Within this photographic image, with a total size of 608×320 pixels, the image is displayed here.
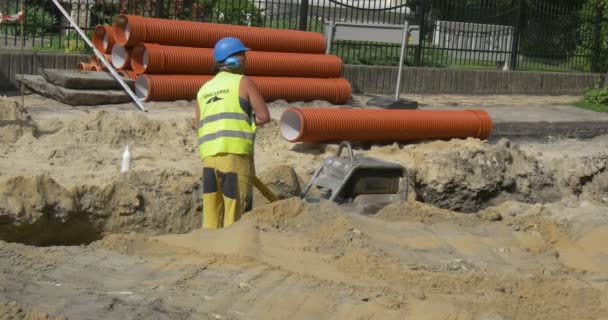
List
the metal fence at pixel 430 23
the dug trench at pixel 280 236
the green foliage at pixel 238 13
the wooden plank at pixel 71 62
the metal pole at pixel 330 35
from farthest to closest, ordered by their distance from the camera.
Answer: the green foliage at pixel 238 13 → the metal pole at pixel 330 35 → the metal fence at pixel 430 23 → the wooden plank at pixel 71 62 → the dug trench at pixel 280 236

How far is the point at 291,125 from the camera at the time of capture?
1139cm

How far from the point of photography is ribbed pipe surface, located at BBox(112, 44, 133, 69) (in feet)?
43.6

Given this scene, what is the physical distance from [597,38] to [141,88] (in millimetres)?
11273

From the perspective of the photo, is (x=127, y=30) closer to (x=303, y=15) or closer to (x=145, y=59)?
(x=145, y=59)

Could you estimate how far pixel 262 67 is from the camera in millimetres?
13984

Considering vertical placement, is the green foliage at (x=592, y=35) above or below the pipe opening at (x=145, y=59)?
above

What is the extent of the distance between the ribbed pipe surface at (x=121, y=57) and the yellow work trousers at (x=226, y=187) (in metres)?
5.79

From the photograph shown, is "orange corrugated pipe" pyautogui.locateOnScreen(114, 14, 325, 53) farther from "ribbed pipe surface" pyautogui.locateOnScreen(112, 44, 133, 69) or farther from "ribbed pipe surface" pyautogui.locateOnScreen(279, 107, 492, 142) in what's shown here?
"ribbed pipe surface" pyautogui.locateOnScreen(279, 107, 492, 142)

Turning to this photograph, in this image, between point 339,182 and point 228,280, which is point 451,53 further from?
point 228,280

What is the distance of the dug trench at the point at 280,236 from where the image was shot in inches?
221

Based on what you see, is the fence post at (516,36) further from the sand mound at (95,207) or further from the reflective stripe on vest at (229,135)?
the reflective stripe on vest at (229,135)

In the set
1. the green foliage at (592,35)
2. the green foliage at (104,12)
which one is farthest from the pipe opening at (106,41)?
the green foliage at (592,35)

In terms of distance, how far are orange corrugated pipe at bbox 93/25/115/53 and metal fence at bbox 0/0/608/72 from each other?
60 cm

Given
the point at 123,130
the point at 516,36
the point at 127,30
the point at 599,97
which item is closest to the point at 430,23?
the point at 516,36
